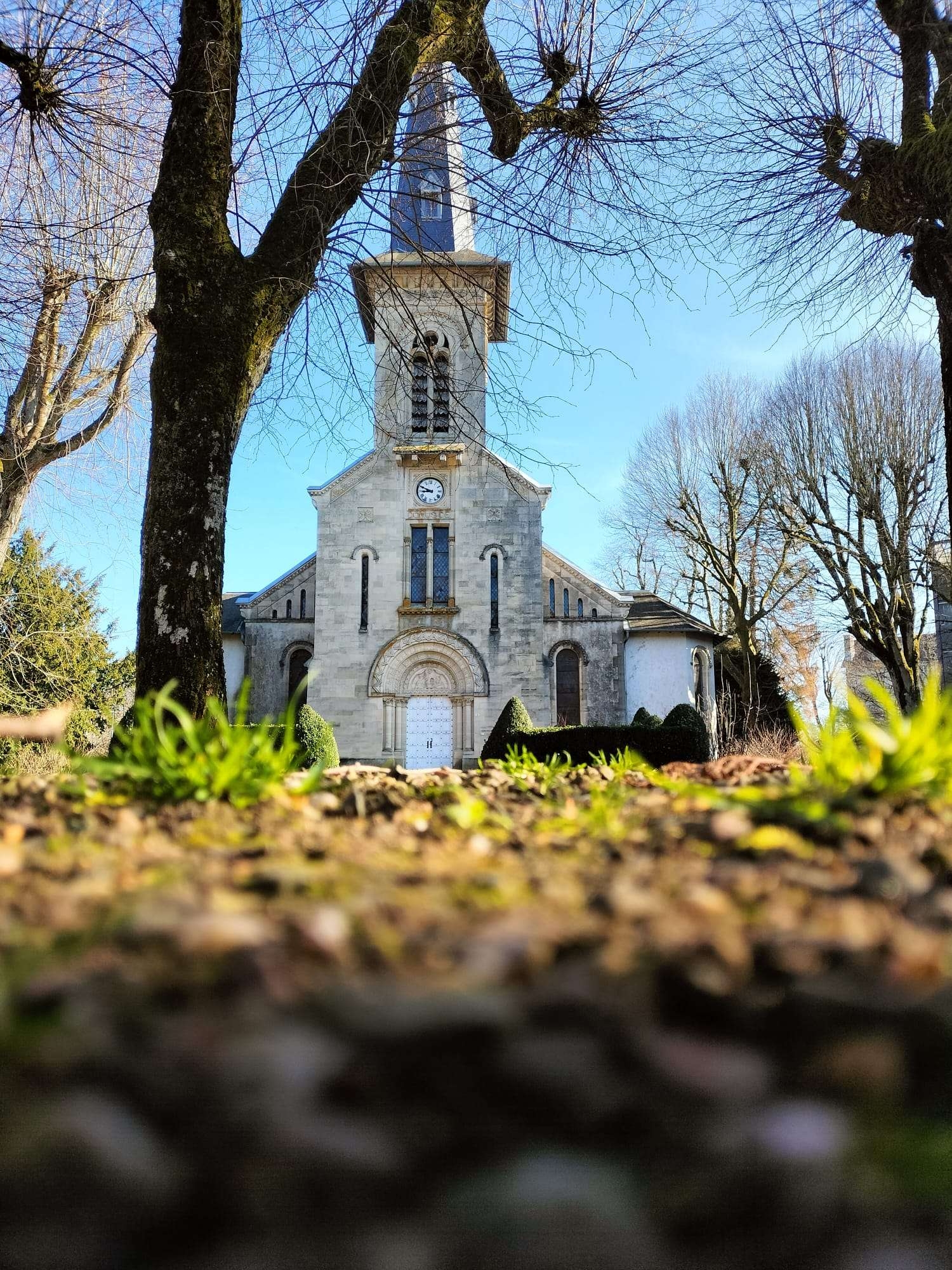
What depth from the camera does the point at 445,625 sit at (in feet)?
76.9

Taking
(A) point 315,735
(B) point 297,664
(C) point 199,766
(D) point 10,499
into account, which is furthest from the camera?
(B) point 297,664

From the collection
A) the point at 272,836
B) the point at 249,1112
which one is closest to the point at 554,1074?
the point at 249,1112

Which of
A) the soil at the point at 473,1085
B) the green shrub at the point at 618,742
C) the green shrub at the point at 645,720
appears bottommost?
the soil at the point at 473,1085

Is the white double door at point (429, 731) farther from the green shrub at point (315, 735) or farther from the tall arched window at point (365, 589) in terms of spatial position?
the green shrub at point (315, 735)

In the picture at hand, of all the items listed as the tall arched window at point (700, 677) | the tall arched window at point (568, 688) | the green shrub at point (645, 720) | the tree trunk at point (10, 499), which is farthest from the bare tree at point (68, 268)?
the tall arched window at point (700, 677)

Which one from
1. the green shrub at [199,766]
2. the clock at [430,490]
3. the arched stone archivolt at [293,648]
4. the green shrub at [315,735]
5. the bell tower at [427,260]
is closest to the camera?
the green shrub at [199,766]

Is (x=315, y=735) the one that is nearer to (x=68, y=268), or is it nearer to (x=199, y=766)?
(x=68, y=268)

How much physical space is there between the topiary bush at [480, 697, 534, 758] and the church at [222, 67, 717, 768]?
5979 mm

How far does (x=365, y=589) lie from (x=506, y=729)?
359 inches

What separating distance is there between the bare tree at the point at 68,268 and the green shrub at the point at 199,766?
387cm

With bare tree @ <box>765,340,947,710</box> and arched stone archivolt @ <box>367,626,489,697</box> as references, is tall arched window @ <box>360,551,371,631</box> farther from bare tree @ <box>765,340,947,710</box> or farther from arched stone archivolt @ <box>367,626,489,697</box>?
bare tree @ <box>765,340,947,710</box>

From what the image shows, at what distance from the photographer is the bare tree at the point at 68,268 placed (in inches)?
220

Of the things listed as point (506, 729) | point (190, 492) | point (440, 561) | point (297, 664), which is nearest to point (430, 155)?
point (190, 492)

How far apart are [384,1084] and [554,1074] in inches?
5.9
